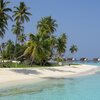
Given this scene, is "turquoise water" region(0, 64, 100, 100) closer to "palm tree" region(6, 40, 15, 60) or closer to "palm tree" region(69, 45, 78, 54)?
"palm tree" region(6, 40, 15, 60)

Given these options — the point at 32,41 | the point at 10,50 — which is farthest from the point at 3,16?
the point at 10,50

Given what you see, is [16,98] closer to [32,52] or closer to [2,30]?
[2,30]

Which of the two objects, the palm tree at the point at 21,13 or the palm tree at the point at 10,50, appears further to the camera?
the palm tree at the point at 10,50

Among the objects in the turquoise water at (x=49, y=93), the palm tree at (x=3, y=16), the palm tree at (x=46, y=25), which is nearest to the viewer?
the turquoise water at (x=49, y=93)

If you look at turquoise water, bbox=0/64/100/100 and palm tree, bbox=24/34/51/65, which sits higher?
→ palm tree, bbox=24/34/51/65

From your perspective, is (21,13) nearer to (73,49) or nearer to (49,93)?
(49,93)

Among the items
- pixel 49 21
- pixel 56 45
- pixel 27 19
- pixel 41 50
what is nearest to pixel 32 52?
pixel 41 50

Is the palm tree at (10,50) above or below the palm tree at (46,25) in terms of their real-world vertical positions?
below

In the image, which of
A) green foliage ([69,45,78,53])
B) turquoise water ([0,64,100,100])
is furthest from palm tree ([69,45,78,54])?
turquoise water ([0,64,100,100])

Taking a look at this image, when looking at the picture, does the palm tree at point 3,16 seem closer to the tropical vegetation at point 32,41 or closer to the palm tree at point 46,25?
the tropical vegetation at point 32,41

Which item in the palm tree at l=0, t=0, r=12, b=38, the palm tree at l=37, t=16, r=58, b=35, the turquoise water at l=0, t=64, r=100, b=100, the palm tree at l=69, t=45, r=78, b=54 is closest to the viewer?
the turquoise water at l=0, t=64, r=100, b=100

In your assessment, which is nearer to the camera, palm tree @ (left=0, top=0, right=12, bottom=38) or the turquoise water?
the turquoise water

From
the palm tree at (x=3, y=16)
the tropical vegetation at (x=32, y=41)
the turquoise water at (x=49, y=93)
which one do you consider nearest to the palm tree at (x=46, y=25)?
the tropical vegetation at (x=32, y=41)

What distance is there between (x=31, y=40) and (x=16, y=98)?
124ft
